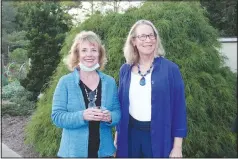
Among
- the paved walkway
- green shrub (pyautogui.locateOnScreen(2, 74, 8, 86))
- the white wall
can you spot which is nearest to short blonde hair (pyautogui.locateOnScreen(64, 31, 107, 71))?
the paved walkway

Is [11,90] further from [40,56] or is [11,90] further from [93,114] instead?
[93,114]

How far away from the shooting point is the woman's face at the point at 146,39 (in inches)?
115

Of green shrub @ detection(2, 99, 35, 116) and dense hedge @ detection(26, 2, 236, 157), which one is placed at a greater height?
dense hedge @ detection(26, 2, 236, 157)

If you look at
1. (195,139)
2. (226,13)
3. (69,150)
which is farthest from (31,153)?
(226,13)

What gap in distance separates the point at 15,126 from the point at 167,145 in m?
5.00

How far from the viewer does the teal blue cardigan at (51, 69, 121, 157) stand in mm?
2725

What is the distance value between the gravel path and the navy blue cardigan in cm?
328

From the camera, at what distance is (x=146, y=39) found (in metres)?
2.93

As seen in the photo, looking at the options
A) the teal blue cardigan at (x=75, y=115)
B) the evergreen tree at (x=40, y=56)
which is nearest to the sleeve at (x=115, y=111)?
the teal blue cardigan at (x=75, y=115)

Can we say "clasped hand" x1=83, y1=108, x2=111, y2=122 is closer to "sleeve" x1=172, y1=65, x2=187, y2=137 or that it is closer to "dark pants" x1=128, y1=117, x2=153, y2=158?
"dark pants" x1=128, y1=117, x2=153, y2=158

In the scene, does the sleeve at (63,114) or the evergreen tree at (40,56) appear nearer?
the sleeve at (63,114)

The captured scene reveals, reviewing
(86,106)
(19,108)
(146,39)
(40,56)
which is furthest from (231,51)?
(86,106)

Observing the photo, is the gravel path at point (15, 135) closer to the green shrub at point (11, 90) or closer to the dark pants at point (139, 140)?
the green shrub at point (11, 90)

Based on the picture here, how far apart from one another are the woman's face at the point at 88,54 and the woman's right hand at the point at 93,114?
0.39 m
